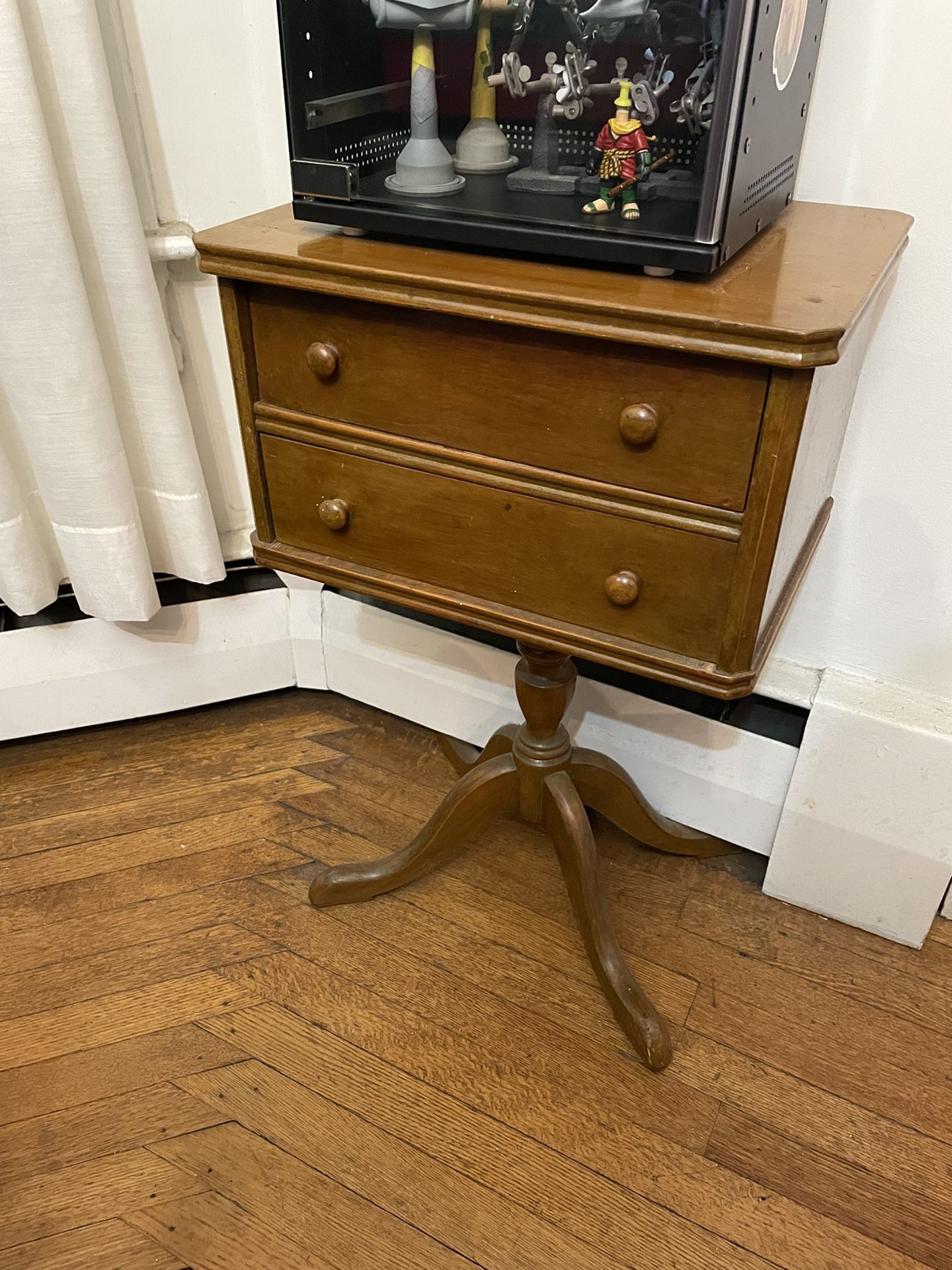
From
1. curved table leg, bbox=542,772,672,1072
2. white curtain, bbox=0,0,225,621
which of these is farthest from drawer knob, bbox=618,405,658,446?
white curtain, bbox=0,0,225,621

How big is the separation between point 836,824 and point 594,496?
71 cm

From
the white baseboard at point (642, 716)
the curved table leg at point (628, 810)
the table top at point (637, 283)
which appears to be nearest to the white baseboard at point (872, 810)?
the white baseboard at point (642, 716)

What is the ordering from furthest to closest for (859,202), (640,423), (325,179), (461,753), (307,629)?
(307,629) → (461,753) → (859,202) → (325,179) → (640,423)

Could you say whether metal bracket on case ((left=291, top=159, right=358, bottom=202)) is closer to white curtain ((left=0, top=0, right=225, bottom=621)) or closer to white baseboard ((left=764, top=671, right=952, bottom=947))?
white curtain ((left=0, top=0, right=225, bottom=621))

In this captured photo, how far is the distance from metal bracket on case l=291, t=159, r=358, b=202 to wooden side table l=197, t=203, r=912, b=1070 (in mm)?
47

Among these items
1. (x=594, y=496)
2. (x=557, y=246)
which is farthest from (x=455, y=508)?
(x=557, y=246)

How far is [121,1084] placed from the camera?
118cm

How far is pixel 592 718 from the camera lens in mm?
1503

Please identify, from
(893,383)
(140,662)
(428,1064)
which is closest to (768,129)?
(893,383)

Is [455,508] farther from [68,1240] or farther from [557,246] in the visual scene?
[68,1240]

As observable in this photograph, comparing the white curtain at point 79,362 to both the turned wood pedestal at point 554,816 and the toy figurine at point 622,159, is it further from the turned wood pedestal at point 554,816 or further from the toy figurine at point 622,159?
the toy figurine at point 622,159

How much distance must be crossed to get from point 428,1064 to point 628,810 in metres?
0.44

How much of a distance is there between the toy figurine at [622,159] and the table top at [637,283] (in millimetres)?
60

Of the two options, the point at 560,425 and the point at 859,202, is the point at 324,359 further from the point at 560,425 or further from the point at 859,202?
the point at 859,202
